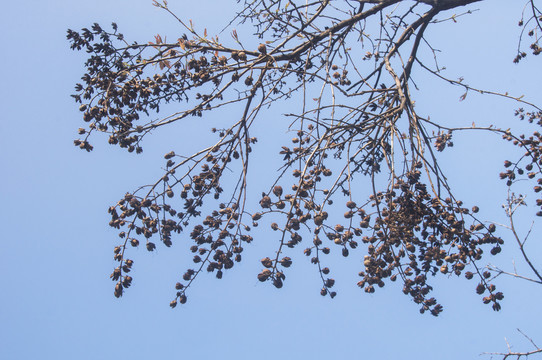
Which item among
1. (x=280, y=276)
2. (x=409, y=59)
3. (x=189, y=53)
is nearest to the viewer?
(x=280, y=276)

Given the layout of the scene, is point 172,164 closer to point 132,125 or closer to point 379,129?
point 132,125

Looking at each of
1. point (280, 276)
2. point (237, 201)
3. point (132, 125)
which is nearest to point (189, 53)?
point (132, 125)

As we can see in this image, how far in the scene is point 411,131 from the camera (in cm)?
326

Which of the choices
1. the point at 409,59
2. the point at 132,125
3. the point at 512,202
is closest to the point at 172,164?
the point at 132,125

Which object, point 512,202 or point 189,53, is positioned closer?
point 189,53

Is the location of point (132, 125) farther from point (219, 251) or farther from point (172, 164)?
point (219, 251)

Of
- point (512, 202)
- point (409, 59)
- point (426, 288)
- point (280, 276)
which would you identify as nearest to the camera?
point (280, 276)

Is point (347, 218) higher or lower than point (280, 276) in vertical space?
higher

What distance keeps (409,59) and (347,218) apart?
1990 millimetres

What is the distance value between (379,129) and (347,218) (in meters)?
1.15

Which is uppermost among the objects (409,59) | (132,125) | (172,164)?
(409,59)

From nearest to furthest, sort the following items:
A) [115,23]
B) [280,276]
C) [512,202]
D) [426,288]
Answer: [280,276] → [426,288] → [115,23] → [512,202]

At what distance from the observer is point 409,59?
4.24 metres

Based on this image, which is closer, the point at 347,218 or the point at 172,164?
the point at 347,218
